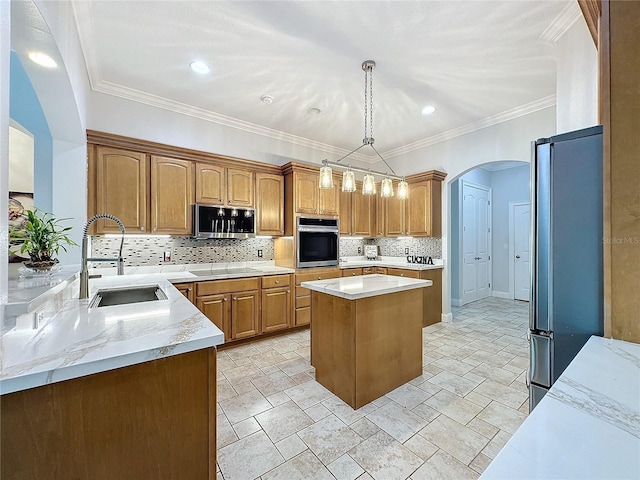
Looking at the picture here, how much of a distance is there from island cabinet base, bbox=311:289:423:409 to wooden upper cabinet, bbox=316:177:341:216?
202 centimetres

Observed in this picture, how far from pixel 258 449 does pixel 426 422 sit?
3.78 ft

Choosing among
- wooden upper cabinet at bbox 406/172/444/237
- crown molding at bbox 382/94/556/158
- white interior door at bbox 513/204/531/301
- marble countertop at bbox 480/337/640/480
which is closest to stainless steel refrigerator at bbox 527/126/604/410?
marble countertop at bbox 480/337/640/480

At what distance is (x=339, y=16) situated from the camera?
2051 millimetres

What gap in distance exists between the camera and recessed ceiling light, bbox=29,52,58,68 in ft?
5.12

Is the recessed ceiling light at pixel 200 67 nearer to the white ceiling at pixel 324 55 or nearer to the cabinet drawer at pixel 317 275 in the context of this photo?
the white ceiling at pixel 324 55

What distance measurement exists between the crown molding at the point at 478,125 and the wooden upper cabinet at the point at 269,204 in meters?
2.34

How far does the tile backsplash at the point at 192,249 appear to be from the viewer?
311 centimetres

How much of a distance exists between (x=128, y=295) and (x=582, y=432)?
2548 millimetres

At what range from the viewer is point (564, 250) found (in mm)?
1271

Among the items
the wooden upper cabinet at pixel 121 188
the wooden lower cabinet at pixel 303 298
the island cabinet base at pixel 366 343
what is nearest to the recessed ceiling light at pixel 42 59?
the wooden upper cabinet at pixel 121 188

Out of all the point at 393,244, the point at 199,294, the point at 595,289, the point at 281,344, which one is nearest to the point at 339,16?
the point at 595,289

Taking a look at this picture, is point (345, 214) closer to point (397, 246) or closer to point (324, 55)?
point (397, 246)

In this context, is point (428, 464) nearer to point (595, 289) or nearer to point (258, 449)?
point (258, 449)

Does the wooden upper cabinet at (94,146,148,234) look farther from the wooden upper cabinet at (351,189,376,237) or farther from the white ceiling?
the wooden upper cabinet at (351,189,376,237)
